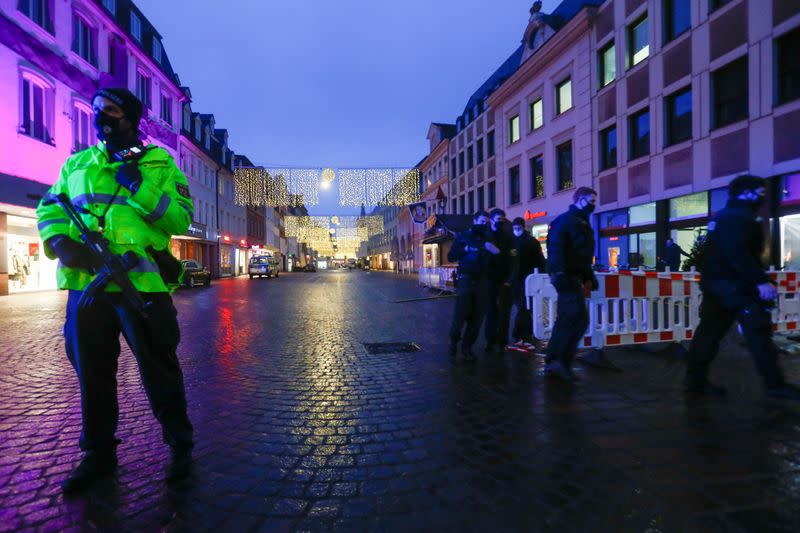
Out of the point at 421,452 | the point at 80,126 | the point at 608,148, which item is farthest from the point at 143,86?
the point at 421,452

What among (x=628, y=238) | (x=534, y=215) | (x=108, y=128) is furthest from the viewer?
(x=534, y=215)

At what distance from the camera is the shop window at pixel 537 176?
72.1 feet

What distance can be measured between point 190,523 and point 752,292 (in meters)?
4.06

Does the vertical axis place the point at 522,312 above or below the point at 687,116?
below

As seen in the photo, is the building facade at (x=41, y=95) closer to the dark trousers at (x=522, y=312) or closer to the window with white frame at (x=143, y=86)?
the window with white frame at (x=143, y=86)

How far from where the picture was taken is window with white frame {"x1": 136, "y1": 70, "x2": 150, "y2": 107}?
2511 cm

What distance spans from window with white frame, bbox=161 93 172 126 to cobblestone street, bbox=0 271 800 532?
92.1 feet

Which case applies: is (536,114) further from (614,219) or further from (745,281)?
(745,281)

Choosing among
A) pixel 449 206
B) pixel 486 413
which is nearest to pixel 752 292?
pixel 486 413

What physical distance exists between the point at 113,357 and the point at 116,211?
775 millimetres

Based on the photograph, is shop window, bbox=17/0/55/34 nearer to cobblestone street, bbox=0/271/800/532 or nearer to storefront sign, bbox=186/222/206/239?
storefront sign, bbox=186/222/206/239

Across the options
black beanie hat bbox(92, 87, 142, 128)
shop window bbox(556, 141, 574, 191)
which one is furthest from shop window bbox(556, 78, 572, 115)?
black beanie hat bbox(92, 87, 142, 128)

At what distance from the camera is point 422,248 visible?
157ft

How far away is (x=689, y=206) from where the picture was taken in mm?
13273
